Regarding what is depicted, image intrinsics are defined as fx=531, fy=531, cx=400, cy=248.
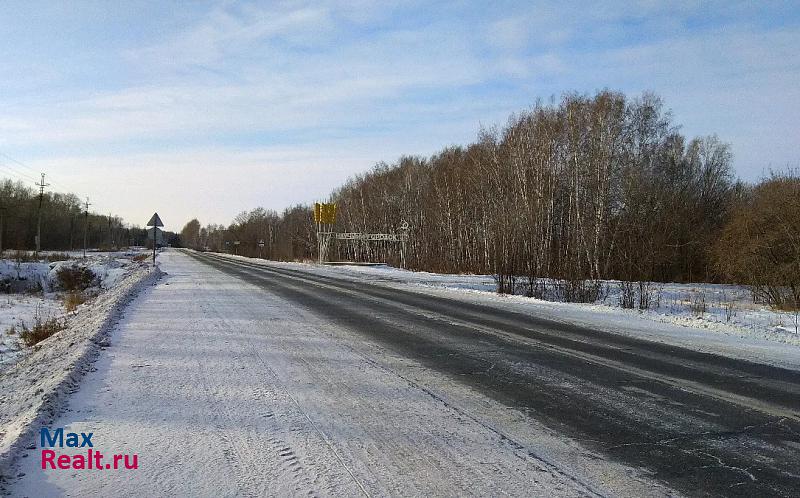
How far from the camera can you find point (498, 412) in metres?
5.82

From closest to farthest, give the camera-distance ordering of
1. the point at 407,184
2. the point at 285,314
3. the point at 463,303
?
the point at 285,314 < the point at 463,303 < the point at 407,184

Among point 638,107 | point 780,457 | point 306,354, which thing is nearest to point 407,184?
point 638,107

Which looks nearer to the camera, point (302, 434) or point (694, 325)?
point (302, 434)

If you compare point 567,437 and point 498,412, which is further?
point 498,412

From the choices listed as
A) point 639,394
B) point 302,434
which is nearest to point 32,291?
point 302,434

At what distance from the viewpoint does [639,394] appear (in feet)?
21.9

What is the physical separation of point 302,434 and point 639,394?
169 inches

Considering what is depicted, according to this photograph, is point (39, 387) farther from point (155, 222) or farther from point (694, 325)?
point (155, 222)

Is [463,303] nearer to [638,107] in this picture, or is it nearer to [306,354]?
[306,354]

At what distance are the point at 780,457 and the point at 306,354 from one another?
6.43 metres

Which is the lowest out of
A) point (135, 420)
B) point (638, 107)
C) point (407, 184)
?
point (135, 420)

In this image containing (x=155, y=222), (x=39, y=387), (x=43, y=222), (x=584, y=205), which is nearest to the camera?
(x=39, y=387)

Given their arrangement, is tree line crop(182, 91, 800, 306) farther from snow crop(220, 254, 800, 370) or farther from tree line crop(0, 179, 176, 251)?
tree line crop(0, 179, 176, 251)

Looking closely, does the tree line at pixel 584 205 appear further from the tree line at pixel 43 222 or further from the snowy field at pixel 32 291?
the tree line at pixel 43 222
